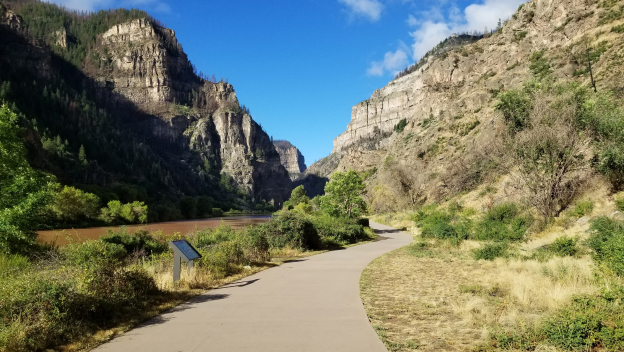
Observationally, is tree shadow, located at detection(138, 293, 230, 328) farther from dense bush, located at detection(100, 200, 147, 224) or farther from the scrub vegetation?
dense bush, located at detection(100, 200, 147, 224)

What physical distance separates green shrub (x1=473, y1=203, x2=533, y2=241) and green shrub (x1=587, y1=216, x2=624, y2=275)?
522 cm

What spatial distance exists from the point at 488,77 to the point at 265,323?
7486 centimetres

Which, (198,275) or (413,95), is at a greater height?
(413,95)

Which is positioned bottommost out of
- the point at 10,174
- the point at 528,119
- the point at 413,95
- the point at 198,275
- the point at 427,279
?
the point at 427,279

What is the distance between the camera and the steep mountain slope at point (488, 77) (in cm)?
4350

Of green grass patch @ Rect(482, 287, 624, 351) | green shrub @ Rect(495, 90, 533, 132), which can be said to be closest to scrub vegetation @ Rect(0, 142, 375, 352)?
green grass patch @ Rect(482, 287, 624, 351)

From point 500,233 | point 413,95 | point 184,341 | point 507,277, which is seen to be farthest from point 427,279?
point 413,95

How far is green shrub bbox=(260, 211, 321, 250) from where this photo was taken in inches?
767

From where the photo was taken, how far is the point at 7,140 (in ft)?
62.4

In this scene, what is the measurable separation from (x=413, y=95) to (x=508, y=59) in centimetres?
10188

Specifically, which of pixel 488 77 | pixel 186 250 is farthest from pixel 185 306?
pixel 488 77

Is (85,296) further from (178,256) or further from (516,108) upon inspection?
(516,108)

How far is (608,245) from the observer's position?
9227 millimetres

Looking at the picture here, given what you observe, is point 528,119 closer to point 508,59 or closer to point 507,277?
point 507,277
